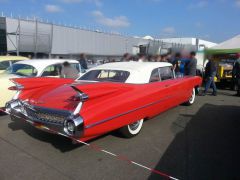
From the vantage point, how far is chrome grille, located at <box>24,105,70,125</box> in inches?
151

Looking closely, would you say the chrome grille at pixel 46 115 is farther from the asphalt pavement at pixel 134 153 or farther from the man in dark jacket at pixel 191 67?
the man in dark jacket at pixel 191 67

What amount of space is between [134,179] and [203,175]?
0.92 m

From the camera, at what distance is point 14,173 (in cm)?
348

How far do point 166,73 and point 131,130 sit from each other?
1920 mm

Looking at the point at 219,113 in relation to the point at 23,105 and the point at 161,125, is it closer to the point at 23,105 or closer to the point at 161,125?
the point at 161,125

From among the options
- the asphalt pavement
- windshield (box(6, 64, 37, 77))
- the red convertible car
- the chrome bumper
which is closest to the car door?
the red convertible car

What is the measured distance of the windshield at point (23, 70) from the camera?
23.5ft

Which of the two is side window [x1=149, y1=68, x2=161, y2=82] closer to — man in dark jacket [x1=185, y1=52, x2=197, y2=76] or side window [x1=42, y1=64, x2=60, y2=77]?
side window [x1=42, y1=64, x2=60, y2=77]

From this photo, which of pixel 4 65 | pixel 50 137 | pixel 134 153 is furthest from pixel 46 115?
pixel 4 65

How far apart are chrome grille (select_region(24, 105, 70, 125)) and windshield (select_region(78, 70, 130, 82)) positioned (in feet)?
5.12

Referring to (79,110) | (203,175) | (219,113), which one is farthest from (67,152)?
(219,113)

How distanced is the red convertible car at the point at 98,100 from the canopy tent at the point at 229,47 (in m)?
7.56

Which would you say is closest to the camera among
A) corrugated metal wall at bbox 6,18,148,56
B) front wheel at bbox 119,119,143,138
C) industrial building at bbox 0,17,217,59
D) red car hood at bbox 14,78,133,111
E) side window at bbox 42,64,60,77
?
red car hood at bbox 14,78,133,111

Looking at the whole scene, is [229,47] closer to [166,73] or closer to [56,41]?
[166,73]
